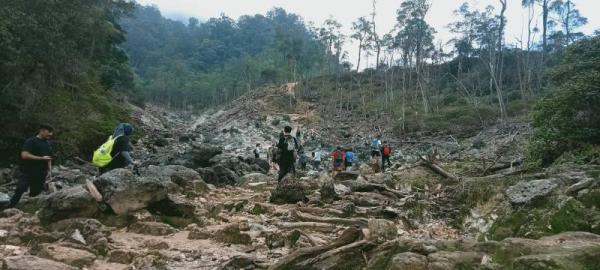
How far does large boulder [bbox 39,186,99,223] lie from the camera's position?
6539 mm

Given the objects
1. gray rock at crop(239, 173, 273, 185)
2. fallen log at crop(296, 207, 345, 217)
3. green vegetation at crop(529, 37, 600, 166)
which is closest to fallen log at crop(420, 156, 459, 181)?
green vegetation at crop(529, 37, 600, 166)

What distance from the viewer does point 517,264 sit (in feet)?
10.6

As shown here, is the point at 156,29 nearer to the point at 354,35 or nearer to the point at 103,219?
the point at 354,35

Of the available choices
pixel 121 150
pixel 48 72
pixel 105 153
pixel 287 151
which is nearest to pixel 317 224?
pixel 287 151

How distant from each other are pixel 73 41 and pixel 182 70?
258 ft

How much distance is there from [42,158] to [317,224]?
4.55 metres

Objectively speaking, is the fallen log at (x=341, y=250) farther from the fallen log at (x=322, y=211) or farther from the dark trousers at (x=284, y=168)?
the dark trousers at (x=284, y=168)

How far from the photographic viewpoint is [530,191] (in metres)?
6.49

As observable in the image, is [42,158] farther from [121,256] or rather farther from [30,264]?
[30,264]

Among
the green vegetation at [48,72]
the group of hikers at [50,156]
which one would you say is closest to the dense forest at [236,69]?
the green vegetation at [48,72]

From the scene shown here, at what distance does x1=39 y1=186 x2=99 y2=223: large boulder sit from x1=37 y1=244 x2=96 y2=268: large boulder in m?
1.43

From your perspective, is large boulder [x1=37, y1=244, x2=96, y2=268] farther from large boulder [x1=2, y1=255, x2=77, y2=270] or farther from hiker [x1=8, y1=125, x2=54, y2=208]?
hiker [x1=8, y1=125, x2=54, y2=208]

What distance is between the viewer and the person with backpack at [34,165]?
7.70 m

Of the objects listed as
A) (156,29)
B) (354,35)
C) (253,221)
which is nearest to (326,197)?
(253,221)
